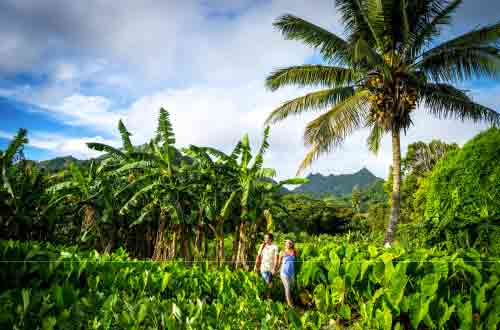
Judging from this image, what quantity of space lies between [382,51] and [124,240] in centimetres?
858

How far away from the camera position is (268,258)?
6125 millimetres

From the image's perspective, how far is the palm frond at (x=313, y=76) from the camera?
33.1 feet

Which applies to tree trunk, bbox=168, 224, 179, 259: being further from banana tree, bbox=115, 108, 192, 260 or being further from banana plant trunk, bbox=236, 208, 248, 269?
banana plant trunk, bbox=236, 208, 248, 269

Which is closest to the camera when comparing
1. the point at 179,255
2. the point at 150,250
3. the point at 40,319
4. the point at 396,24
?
the point at 40,319

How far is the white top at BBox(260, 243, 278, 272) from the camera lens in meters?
6.07

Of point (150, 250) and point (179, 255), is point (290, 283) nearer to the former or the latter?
point (179, 255)

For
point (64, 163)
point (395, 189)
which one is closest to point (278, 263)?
point (395, 189)

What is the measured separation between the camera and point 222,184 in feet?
25.9

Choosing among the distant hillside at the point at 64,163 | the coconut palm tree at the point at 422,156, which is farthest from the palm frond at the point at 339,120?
the coconut palm tree at the point at 422,156

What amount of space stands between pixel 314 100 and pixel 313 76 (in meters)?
0.70

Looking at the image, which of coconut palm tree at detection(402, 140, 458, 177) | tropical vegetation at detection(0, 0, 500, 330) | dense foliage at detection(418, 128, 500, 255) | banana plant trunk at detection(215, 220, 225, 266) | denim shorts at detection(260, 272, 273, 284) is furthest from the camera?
coconut palm tree at detection(402, 140, 458, 177)

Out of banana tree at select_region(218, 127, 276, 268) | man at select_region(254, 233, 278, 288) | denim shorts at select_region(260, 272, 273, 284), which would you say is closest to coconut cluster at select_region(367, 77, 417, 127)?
banana tree at select_region(218, 127, 276, 268)

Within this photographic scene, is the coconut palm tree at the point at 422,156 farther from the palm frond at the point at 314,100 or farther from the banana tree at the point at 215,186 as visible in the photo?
the banana tree at the point at 215,186

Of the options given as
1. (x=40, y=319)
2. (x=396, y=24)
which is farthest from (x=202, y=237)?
(x=396, y=24)
